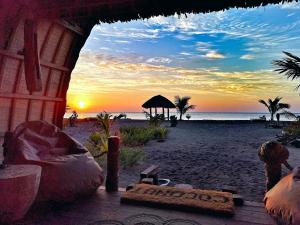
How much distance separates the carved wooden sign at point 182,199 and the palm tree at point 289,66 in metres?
6.67

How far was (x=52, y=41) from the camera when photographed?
4.95m

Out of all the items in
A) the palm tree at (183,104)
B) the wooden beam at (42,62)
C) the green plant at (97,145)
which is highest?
the palm tree at (183,104)

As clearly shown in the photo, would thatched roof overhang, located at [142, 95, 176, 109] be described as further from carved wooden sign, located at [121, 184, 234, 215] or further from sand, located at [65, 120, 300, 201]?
carved wooden sign, located at [121, 184, 234, 215]

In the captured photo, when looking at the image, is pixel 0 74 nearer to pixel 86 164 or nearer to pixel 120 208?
pixel 86 164

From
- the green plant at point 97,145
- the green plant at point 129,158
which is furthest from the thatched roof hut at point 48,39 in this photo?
the green plant at point 97,145

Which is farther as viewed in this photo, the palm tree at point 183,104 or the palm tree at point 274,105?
the palm tree at point 183,104

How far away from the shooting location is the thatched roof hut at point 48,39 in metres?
3.37

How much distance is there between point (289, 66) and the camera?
350 inches

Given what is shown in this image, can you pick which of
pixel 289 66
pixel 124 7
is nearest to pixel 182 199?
pixel 124 7

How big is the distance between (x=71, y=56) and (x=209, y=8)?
10.6 feet

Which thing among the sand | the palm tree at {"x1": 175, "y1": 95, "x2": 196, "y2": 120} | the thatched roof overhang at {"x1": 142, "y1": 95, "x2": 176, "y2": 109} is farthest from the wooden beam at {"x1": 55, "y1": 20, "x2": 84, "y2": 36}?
the palm tree at {"x1": 175, "y1": 95, "x2": 196, "y2": 120}

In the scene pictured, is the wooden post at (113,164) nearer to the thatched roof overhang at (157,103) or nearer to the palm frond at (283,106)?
the thatched roof overhang at (157,103)

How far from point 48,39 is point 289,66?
24.6ft

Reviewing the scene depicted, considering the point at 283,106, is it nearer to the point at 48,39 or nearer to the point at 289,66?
the point at 289,66
